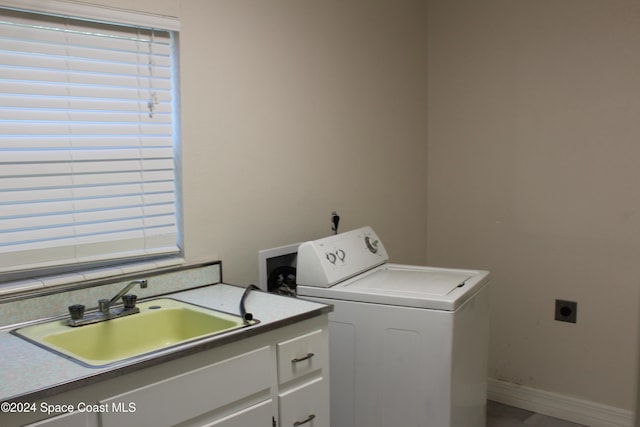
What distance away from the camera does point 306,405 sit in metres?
1.88

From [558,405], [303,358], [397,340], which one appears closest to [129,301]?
[303,358]

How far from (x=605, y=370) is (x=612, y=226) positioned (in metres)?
0.75

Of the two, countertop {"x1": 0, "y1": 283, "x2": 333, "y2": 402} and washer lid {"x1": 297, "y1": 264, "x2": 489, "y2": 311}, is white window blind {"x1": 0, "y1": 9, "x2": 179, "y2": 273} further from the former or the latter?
washer lid {"x1": 297, "y1": 264, "x2": 489, "y2": 311}

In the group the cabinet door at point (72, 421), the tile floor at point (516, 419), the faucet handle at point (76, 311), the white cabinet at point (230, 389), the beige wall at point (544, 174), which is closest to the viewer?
the cabinet door at point (72, 421)

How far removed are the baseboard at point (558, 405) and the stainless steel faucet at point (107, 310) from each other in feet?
7.38

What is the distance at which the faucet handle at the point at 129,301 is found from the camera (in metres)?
1.89

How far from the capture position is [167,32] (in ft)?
7.08

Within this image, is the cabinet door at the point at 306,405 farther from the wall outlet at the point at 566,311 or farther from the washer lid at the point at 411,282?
the wall outlet at the point at 566,311

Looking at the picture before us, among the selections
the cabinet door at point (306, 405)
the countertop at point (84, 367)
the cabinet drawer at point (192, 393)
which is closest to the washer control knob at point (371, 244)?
the countertop at point (84, 367)

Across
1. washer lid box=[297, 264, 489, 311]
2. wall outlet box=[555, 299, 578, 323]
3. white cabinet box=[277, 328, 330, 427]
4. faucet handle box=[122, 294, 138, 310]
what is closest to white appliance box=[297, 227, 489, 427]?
washer lid box=[297, 264, 489, 311]

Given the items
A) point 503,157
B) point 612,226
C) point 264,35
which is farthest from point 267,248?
point 612,226

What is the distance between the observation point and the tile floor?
9.93ft

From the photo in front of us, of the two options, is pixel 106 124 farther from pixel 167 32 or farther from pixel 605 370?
pixel 605 370

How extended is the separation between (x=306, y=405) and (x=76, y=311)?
0.78 metres
